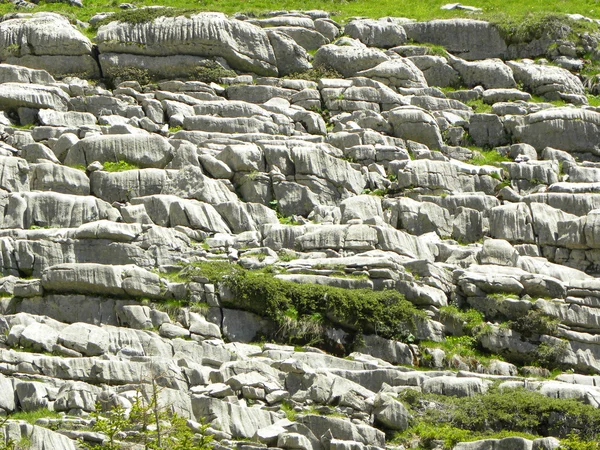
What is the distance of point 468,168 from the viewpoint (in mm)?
42000

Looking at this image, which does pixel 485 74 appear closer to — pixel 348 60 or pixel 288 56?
pixel 348 60

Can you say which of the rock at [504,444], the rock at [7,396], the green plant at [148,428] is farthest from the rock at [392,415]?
the rock at [7,396]

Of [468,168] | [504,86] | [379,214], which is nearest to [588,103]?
[504,86]

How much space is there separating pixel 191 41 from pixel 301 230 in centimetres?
1776

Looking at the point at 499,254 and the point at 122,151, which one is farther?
the point at 122,151

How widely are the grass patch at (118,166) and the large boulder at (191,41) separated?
39.0 feet

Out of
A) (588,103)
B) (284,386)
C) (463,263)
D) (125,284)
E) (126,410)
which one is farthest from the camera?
(588,103)

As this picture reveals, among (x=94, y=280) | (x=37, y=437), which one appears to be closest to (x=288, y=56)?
(x=94, y=280)

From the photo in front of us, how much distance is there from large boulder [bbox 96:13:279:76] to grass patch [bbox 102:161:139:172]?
1189 centimetres

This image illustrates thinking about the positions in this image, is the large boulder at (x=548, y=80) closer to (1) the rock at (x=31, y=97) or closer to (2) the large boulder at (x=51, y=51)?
(2) the large boulder at (x=51, y=51)

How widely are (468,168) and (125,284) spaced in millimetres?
17130

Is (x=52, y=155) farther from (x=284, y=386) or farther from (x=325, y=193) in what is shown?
(x=284, y=386)

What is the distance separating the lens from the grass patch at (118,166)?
129 ft

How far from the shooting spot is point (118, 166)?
3944cm
